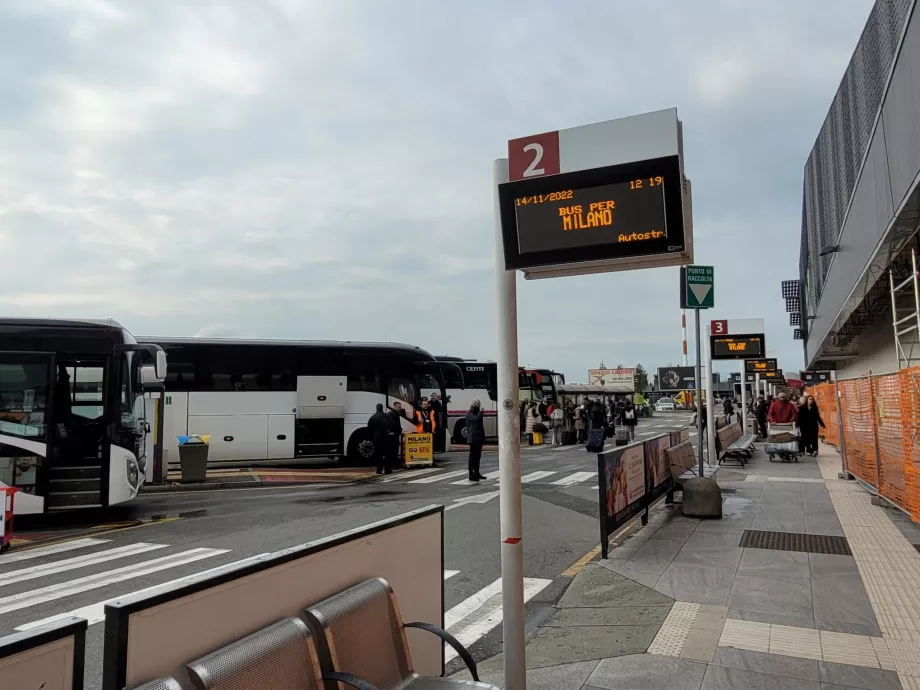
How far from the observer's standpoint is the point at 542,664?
428 cm

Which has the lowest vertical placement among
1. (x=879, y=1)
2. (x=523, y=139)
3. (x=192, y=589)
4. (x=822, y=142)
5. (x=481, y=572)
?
(x=481, y=572)

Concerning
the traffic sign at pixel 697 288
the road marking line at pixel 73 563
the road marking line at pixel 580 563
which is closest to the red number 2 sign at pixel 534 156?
the road marking line at pixel 580 563

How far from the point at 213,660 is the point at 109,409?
10.2 m

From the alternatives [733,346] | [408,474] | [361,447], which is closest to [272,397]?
[361,447]

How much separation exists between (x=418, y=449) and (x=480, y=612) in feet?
45.7

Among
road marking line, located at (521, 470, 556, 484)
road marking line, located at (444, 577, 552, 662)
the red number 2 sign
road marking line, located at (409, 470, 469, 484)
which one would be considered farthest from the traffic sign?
the red number 2 sign

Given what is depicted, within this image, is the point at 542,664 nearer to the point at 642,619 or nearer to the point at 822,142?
Result: the point at 642,619

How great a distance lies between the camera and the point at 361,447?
19.8m

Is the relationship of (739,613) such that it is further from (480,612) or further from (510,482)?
(510,482)

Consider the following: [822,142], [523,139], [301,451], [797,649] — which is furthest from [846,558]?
[822,142]

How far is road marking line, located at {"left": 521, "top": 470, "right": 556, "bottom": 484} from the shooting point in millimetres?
14893

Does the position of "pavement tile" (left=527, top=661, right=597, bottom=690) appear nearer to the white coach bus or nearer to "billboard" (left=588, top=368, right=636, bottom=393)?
the white coach bus

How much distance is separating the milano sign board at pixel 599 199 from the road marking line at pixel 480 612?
3.04 m

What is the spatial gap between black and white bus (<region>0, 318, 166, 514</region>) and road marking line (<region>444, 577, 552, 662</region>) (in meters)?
7.35
